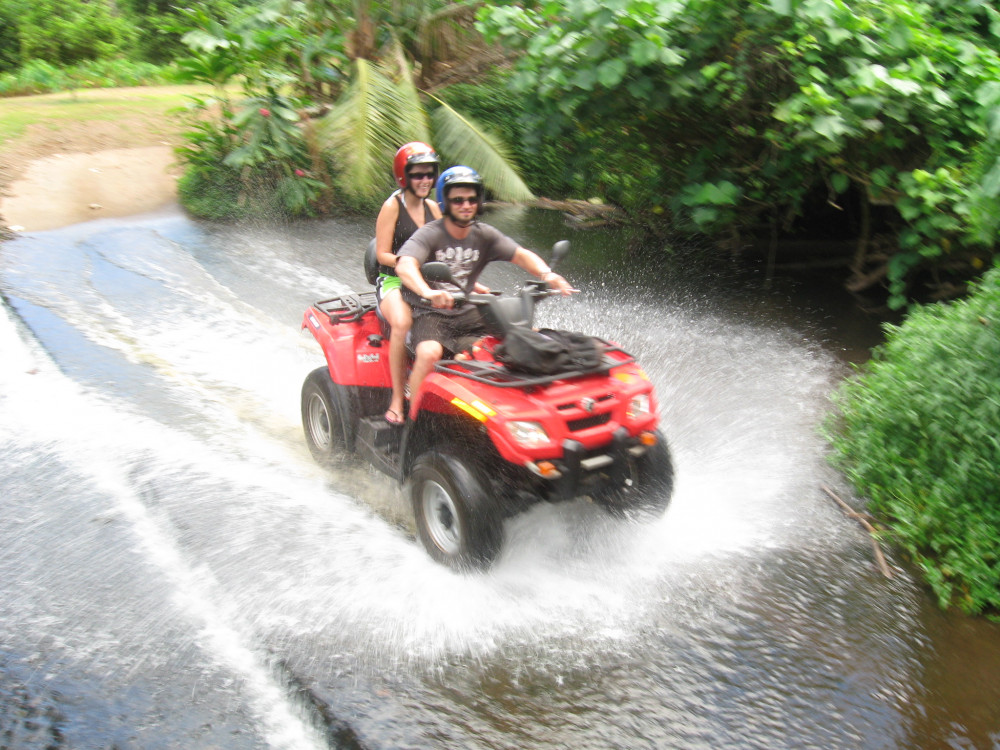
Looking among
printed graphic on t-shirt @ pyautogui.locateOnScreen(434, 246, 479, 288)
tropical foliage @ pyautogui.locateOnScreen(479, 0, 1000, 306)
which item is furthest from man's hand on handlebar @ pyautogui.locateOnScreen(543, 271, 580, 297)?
tropical foliage @ pyautogui.locateOnScreen(479, 0, 1000, 306)

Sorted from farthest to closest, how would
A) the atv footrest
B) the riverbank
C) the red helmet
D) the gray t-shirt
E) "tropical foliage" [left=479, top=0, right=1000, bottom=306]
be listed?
the riverbank, "tropical foliage" [left=479, top=0, right=1000, bottom=306], the red helmet, the atv footrest, the gray t-shirt

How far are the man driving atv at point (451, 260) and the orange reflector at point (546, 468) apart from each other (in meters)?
0.96

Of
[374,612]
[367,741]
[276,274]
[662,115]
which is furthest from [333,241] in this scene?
[367,741]

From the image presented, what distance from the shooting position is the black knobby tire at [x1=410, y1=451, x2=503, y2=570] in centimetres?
408

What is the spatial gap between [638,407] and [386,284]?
1842 millimetres

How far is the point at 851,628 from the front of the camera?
4.12 m

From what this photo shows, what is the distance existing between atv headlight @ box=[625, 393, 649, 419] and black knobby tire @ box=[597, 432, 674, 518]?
26 centimetres

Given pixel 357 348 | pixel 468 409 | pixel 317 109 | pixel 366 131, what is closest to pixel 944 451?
pixel 468 409

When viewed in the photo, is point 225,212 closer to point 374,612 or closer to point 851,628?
point 374,612

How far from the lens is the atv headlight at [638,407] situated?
4.26m

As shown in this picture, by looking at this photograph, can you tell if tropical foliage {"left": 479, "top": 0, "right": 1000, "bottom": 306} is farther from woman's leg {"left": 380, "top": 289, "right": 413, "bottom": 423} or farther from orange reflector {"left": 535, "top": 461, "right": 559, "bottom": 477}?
woman's leg {"left": 380, "top": 289, "right": 413, "bottom": 423}

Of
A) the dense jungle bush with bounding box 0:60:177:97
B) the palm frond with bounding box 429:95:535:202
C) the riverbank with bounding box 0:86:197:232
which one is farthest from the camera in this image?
the dense jungle bush with bounding box 0:60:177:97

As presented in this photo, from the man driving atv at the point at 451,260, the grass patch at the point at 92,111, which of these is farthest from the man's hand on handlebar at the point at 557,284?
the grass patch at the point at 92,111

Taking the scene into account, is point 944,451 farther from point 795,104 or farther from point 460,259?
point 795,104
